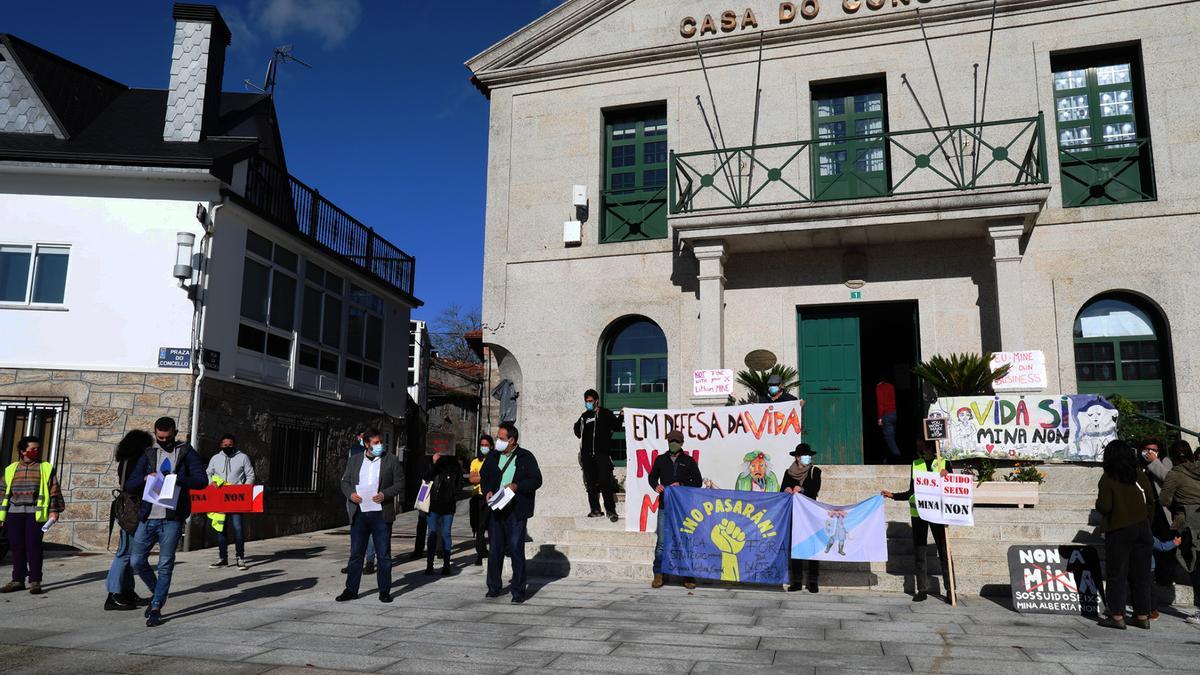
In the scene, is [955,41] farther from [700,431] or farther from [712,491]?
[712,491]

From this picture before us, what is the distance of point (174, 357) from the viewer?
14672mm

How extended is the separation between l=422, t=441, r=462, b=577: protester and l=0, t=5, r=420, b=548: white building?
521 centimetres

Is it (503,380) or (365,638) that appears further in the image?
(503,380)

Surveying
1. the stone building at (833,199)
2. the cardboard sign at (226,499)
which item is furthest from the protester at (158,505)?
the stone building at (833,199)

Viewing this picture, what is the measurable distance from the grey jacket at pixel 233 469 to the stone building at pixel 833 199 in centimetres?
454

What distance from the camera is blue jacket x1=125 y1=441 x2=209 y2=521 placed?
8141mm

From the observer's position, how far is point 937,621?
7.94 metres

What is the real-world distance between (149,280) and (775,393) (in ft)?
36.0

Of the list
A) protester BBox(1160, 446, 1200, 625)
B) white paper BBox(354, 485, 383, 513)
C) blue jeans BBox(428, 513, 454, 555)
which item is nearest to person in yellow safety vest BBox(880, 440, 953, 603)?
protester BBox(1160, 446, 1200, 625)

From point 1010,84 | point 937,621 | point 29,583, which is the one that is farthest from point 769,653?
point 1010,84

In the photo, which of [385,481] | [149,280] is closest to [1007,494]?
[385,481]

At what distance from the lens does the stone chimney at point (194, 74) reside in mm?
16875

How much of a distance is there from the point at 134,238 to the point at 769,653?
1355cm

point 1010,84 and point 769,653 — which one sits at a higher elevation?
point 1010,84
